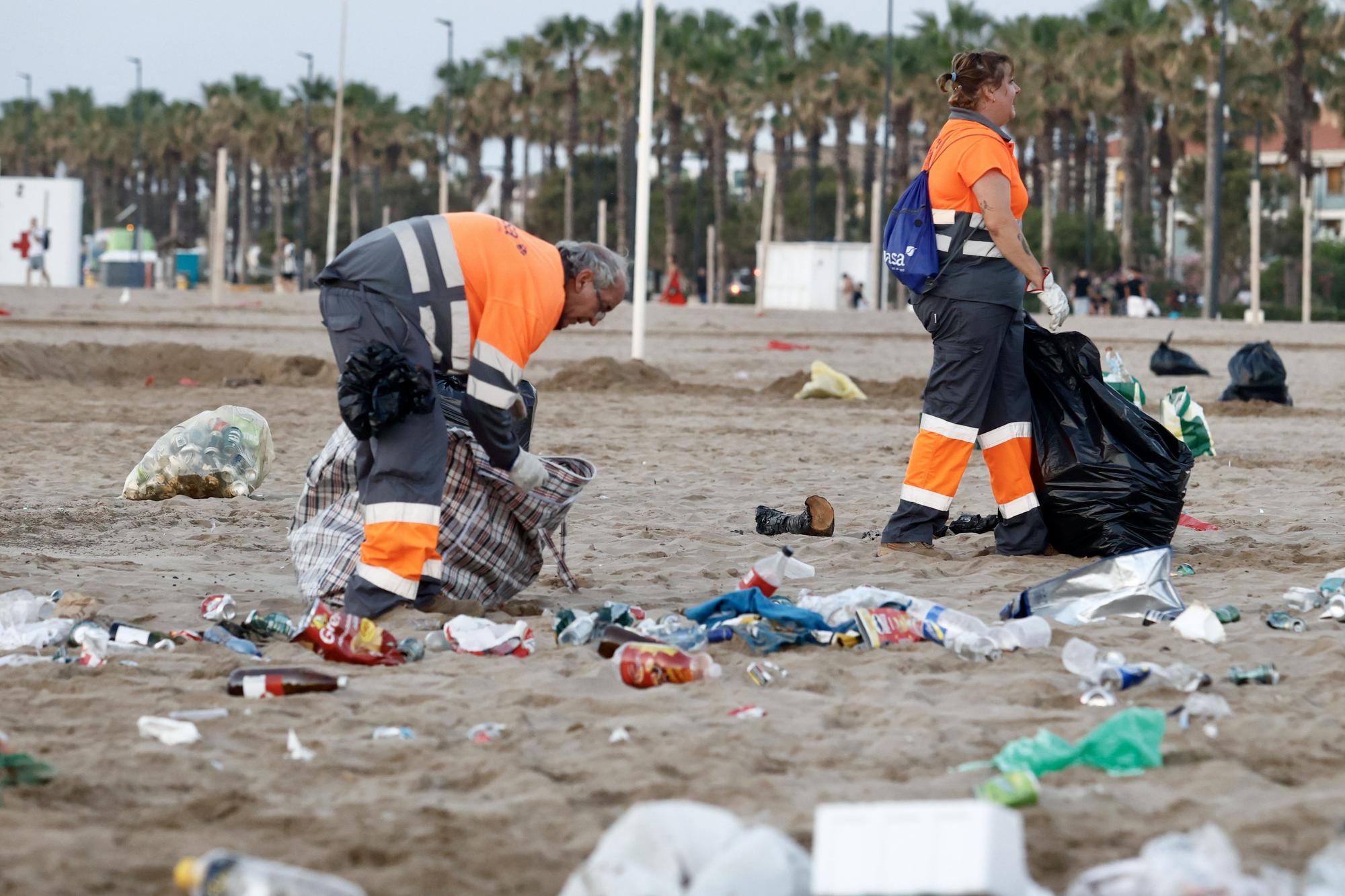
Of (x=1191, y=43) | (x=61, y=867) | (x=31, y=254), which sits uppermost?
(x=1191, y=43)

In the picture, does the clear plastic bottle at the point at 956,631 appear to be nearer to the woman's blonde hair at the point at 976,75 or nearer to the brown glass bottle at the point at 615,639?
the brown glass bottle at the point at 615,639

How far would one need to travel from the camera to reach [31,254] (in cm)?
4228

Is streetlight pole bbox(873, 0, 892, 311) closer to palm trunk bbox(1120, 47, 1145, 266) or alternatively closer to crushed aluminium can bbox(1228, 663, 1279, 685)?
palm trunk bbox(1120, 47, 1145, 266)

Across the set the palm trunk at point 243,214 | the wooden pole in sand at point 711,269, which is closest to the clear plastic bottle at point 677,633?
the wooden pole in sand at point 711,269

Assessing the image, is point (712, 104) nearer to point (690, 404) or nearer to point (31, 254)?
point (31, 254)

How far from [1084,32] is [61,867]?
51481 mm

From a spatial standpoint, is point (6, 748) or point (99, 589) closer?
point (6, 748)

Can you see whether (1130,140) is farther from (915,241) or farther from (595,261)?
(595,261)

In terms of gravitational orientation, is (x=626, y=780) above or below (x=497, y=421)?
below

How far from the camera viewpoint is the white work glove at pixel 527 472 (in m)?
4.82

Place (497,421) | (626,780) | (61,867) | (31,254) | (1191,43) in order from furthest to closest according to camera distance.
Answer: (1191,43), (31,254), (497,421), (626,780), (61,867)

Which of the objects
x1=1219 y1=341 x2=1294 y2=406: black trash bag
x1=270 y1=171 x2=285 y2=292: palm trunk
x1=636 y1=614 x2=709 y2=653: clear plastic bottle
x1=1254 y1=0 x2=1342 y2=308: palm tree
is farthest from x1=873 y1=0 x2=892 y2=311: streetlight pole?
x1=636 y1=614 x2=709 y2=653: clear plastic bottle

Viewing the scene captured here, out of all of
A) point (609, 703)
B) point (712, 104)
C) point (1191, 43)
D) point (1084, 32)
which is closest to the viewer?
point (609, 703)

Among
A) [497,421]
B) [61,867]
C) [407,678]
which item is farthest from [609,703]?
[61,867]
